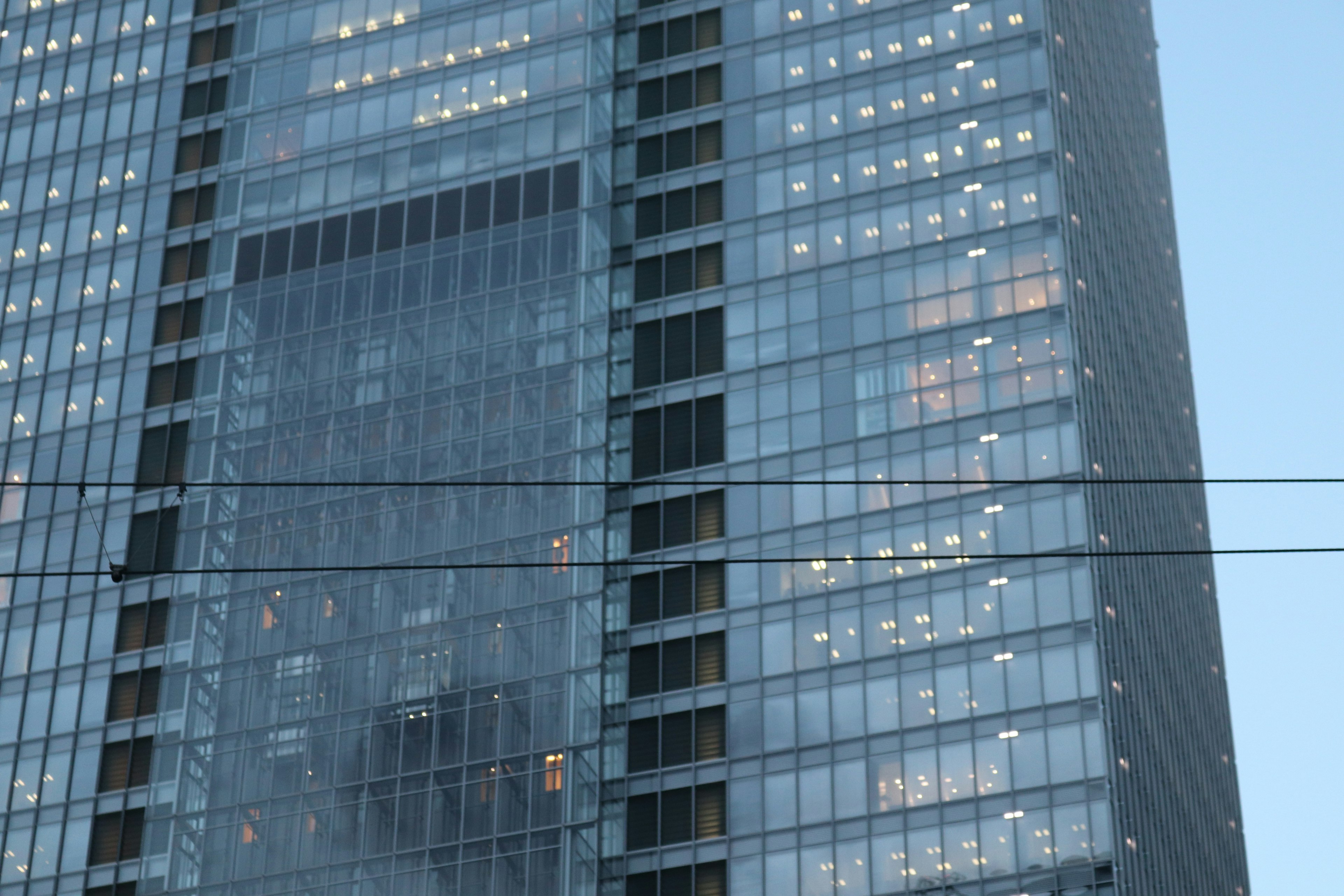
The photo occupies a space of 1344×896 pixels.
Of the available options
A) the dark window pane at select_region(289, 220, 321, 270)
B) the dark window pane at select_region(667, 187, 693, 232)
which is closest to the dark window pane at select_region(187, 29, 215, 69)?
the dark window pane at select_region(289, 220, 321, 270)

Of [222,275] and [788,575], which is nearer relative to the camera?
[788,575]

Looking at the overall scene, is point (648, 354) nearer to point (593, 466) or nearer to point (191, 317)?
point (593, 466)

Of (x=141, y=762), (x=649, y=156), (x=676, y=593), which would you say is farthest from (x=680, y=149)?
(x=141, y=762)

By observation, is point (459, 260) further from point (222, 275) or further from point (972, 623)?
point (972, 623)

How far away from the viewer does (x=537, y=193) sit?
3856 inches

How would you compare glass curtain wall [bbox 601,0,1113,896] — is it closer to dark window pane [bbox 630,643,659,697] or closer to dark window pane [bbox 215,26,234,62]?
dark window pane [bbox 630,643,659,697]

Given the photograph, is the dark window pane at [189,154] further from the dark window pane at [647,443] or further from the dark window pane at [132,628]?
the dark window pane at [647,443]

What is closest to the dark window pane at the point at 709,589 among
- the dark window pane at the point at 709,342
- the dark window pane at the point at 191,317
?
the dark window pane at the point at 709,342

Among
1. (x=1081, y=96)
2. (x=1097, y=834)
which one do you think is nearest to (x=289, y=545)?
(x=1097, y=834)

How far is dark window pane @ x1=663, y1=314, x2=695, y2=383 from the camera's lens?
94.1m

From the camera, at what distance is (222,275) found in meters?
102

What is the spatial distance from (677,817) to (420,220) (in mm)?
32402

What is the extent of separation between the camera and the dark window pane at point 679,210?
9819 cm

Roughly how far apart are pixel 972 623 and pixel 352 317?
33659 mm
